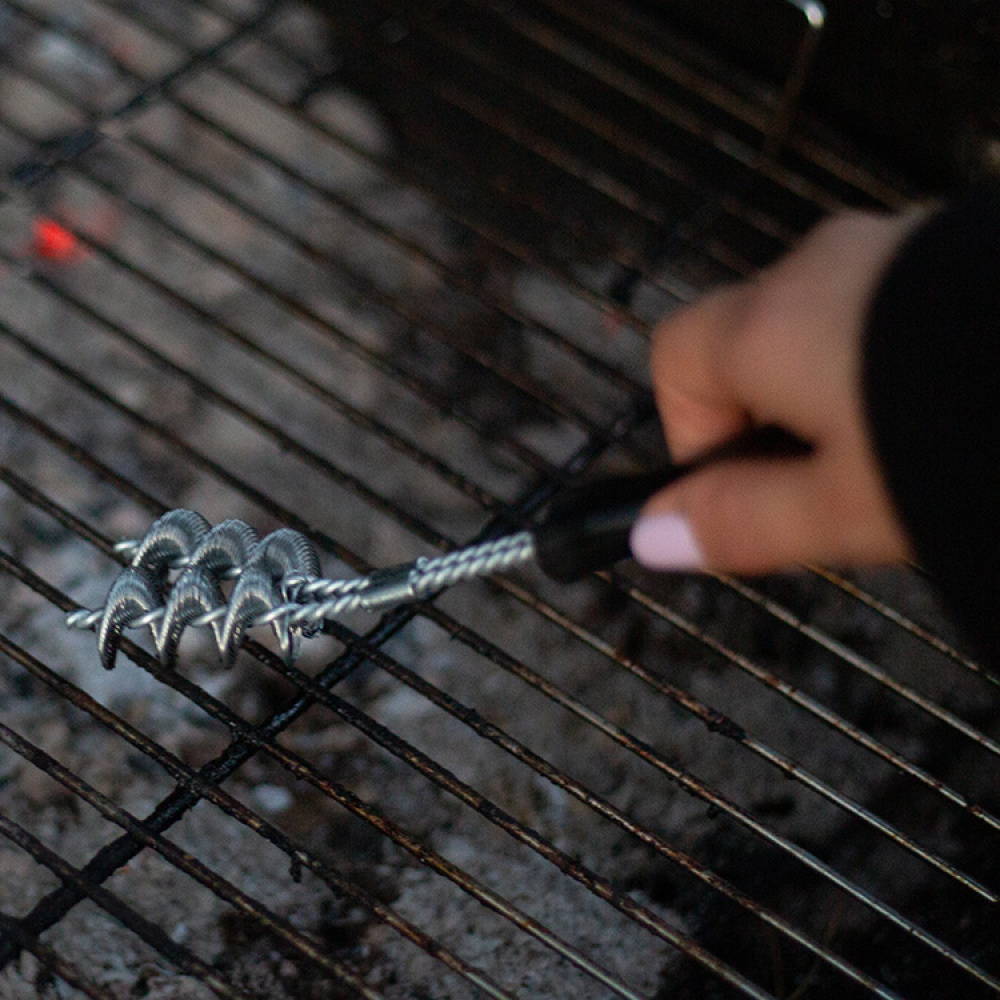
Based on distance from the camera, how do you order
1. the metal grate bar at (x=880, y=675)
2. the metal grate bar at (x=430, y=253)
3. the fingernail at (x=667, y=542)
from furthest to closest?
1. the metal grate bar at (x=430, y=253)
2. the metal grate bar at (x=880, y=675)
3. the fingernail at (x=667, y=542)

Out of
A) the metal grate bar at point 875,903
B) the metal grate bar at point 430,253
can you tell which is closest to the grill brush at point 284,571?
the metal grate bar at point 875,903

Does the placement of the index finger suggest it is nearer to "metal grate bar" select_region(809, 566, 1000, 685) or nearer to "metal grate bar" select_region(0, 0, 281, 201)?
"metal grate bar" select_region(809, 566, 1000, 685)

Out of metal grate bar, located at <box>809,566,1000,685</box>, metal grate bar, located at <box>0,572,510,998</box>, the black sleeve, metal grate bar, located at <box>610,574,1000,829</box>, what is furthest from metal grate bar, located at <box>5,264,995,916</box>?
the black sleeve

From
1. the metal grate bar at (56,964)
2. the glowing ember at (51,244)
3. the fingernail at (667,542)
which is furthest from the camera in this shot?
the glowing ember at (51,244)

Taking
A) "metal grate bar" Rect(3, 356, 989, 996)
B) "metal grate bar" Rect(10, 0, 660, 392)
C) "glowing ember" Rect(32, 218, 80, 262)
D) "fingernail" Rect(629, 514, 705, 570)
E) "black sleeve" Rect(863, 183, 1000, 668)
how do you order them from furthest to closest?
"glowing ember" Rect(32, 218, 80, 262) < "metal grate bar" Rect(10, 0, 660, 392) < "metal grate bar" Rect(3, 356, 989, 996) < "fingernail" Rect(629, 514, 705, 570) < "black sleeve" Rect(863, 183, 1000, 668)

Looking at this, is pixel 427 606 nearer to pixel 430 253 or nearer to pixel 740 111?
pixel 430 253

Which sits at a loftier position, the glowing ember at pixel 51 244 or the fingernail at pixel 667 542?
the glowing ember at pixel 51 244

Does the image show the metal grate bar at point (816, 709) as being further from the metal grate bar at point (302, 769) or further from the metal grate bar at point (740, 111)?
the metal grate bar at point (740, 111)
